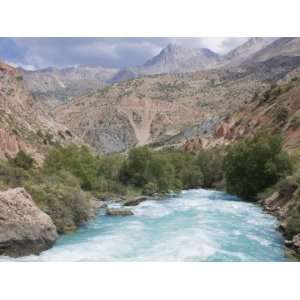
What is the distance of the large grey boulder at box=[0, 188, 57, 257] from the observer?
19.5 metres

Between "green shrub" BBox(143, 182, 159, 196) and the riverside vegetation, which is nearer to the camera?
the riverside vegetation

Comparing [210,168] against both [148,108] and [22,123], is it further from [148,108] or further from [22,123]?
[148,108]

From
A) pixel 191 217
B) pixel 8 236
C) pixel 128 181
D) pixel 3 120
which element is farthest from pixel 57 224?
pixel 3 120

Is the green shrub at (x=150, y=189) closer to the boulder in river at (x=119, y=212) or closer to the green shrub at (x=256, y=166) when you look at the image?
the green shrub at (x=256, y=166)

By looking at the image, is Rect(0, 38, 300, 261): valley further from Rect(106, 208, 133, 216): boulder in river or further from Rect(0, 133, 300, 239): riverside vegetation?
Rect(106, 208, 133, 216): boulder in river

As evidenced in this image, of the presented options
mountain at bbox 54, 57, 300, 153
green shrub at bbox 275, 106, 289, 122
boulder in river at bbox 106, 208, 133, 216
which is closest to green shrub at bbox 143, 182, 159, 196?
boulder in river at bbox 106, 208, 133, 216

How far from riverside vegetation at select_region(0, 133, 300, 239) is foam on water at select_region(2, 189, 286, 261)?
5.49 ft

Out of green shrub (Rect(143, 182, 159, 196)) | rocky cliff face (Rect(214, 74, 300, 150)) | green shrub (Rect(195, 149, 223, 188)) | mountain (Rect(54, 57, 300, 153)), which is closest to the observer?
green shrub (Rect(143, 182, 159, 196))

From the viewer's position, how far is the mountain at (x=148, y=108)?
14338 cm

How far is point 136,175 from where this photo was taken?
4516cm

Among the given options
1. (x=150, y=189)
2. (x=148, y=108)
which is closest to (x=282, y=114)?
(x=150, y=189)

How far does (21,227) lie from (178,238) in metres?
6.40
